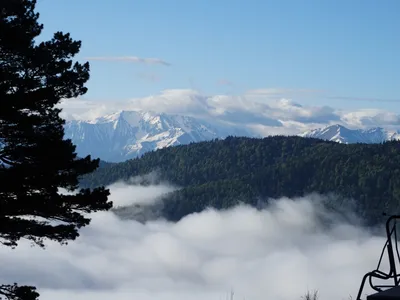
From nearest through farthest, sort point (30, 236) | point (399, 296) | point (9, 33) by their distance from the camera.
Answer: point (399, 296), point (9, 33), point (30, 236)

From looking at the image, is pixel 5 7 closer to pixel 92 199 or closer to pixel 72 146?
pixel 72 146

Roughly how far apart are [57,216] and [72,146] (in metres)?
2.70

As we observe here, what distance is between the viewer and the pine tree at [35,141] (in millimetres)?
22734

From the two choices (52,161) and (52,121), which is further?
(52,121)

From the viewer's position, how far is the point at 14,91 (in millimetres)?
23203

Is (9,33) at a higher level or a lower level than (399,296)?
higher

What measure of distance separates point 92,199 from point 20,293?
4.29 metres

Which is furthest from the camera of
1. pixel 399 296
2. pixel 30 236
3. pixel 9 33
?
pixel 30 236

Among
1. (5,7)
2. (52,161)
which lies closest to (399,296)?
(52,161)

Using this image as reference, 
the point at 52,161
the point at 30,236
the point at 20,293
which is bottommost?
the point at 20,293

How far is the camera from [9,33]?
22.6 m

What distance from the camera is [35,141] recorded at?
2372 cm

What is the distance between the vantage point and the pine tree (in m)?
22.7

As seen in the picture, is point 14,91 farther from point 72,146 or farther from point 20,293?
point 20,293
